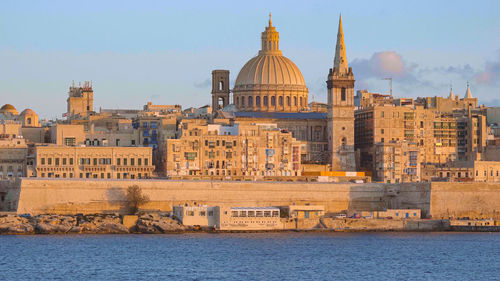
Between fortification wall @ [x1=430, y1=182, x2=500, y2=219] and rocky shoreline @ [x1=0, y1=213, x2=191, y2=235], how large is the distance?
20.8 m

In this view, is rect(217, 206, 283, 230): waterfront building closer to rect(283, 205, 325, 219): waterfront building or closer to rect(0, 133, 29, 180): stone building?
rect(283, 205, 325, 219): waterfront building

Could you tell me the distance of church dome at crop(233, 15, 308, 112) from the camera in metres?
123

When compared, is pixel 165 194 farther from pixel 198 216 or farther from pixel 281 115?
pixel 281 115

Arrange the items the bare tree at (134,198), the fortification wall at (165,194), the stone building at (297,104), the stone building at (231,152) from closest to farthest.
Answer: the fortification wall at (165,194) < the bare tree at (134,198) < the stone building at (231,152) < the stone building at (297,104)

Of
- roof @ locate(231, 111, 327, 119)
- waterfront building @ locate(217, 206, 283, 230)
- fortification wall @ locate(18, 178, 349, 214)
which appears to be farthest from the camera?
roof @ locate(231, 111, 327, 119)

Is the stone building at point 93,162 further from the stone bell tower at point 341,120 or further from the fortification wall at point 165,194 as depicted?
the stone bell tower at point 341,120

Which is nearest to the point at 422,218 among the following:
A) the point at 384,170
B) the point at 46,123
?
the point at 384,170

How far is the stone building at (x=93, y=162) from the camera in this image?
4063 inches

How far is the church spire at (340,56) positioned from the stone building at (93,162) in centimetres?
2116

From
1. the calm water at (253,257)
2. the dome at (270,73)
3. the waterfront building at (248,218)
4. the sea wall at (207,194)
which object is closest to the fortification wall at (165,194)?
the sea wall at (207,194)

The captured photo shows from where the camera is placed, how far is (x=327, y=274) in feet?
228

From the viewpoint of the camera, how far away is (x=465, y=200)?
325 feet

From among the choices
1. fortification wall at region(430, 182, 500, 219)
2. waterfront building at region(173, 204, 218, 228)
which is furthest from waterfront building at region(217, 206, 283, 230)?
fortification wall at region(430, 182, 500, 219)

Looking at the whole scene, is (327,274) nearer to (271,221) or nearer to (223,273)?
(223,273)
